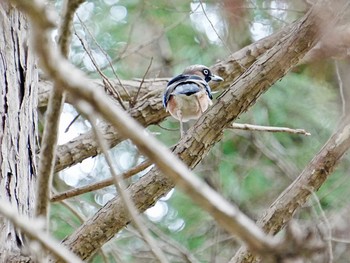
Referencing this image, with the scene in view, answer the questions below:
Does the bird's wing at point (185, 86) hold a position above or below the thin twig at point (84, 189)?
above

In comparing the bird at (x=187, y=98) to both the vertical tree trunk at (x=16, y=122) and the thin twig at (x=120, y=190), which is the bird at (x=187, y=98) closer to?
the vertical tree trunk at (x=16, y=122)

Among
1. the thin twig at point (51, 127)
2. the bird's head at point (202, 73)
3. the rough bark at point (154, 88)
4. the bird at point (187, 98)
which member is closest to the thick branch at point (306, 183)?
the rough bark at point (154, 88)

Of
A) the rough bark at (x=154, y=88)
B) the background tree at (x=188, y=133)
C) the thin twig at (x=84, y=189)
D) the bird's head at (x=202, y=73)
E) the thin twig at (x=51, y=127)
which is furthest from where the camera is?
the bird's head at (x=202, y=73)

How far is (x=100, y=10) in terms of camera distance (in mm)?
3430

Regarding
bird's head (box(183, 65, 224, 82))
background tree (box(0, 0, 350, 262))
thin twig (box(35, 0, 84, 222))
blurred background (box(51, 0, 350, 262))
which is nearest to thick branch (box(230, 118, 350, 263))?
background tree (box(0, 0, 350, 262))

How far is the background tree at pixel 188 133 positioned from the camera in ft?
2.08

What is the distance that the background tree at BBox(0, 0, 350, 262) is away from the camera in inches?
24.9

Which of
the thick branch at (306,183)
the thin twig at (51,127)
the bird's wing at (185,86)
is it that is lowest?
the thick branch at (306,183)

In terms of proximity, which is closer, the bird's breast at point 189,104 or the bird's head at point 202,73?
the bird's breast at point 189,104

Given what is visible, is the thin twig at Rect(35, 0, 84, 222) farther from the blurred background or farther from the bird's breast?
the blurred background

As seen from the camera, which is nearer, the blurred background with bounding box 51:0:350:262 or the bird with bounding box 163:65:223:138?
the bird with bounding box 163:65:223:138

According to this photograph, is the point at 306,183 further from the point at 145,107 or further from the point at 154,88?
the point at 154,88

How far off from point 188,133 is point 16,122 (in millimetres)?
430

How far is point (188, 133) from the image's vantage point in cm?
167
